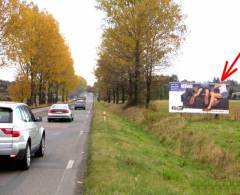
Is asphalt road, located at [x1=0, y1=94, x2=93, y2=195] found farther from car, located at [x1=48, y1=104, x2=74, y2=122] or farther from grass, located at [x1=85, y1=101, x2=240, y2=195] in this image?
car, located at [x1=48, y1=104, x2=74, y2=122]

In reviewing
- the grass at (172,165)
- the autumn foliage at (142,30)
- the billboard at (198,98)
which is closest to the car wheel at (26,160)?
the grass at (172,165)

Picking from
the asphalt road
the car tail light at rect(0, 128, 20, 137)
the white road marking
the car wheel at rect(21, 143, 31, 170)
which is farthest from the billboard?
the car tail light at rect(0, 128, 20, 137)

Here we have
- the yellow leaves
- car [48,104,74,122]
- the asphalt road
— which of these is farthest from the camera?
the yellow leaves

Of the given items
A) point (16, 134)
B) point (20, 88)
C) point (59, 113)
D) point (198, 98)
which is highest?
point (20, 88)

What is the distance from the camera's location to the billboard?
37625 mm

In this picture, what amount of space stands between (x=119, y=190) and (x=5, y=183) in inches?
110

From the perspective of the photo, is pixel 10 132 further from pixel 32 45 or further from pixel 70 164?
pixel 32 45

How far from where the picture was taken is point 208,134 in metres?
23.4

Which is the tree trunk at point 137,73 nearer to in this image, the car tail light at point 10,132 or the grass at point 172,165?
the grass at point 172,165

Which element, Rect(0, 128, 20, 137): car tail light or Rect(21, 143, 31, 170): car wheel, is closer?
Rect(0, 128, 20, 137): car tail light

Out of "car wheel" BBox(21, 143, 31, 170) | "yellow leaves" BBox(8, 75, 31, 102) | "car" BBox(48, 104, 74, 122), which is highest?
"yellow leaves" BBox(8, 75, 31, 102)

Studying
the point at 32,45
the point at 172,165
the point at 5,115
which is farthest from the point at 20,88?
the point at 5,115

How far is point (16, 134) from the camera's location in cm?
1223

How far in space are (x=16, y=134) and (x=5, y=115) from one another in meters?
0.60
